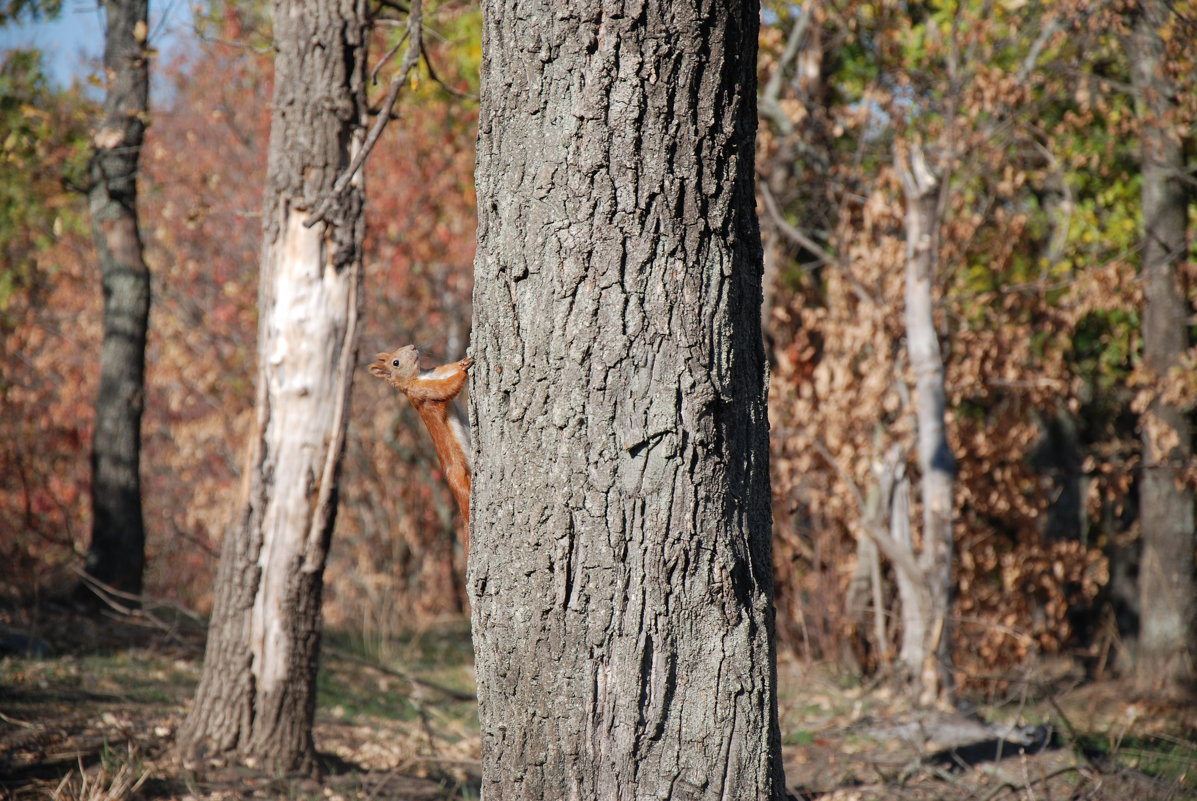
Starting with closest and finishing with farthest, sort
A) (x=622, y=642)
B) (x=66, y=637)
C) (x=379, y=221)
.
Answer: (x=622, y=642)
(x=66, y=637)
(x=379, y=221)

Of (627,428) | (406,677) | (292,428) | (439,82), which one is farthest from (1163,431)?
(627,428)

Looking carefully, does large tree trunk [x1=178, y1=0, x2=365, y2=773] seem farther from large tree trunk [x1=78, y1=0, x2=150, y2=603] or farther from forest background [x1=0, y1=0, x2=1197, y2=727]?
large tree trunk [x1=78, y1=0, x2=150, y2=603]

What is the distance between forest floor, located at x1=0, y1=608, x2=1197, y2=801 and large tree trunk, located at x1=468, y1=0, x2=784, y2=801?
2.22 metres

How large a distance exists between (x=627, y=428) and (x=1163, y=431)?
24.2 ft

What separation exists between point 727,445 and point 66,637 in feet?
21.5

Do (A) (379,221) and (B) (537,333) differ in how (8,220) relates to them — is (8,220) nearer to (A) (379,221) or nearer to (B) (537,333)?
(A) (379,221)

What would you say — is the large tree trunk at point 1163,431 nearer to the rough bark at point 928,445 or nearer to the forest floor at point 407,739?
the forest floor at point 407,739

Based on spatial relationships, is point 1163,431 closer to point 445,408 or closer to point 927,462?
point 927,462

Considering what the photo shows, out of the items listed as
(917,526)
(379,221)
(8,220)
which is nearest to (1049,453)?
(917,526)

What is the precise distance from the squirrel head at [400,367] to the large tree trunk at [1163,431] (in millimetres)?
6984

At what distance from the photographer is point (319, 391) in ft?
14.5

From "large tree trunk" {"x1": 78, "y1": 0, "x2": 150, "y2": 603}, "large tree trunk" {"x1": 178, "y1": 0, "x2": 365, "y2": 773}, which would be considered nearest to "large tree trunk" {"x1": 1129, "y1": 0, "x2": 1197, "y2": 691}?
"large tree trunk" {"x1": 178, "y1": 0, "x2": 365, "y2": 773}

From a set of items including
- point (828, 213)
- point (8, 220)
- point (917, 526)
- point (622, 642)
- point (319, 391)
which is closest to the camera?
point (622, 642)

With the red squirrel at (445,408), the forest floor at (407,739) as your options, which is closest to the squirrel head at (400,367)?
the red squirrel at (445,408)
